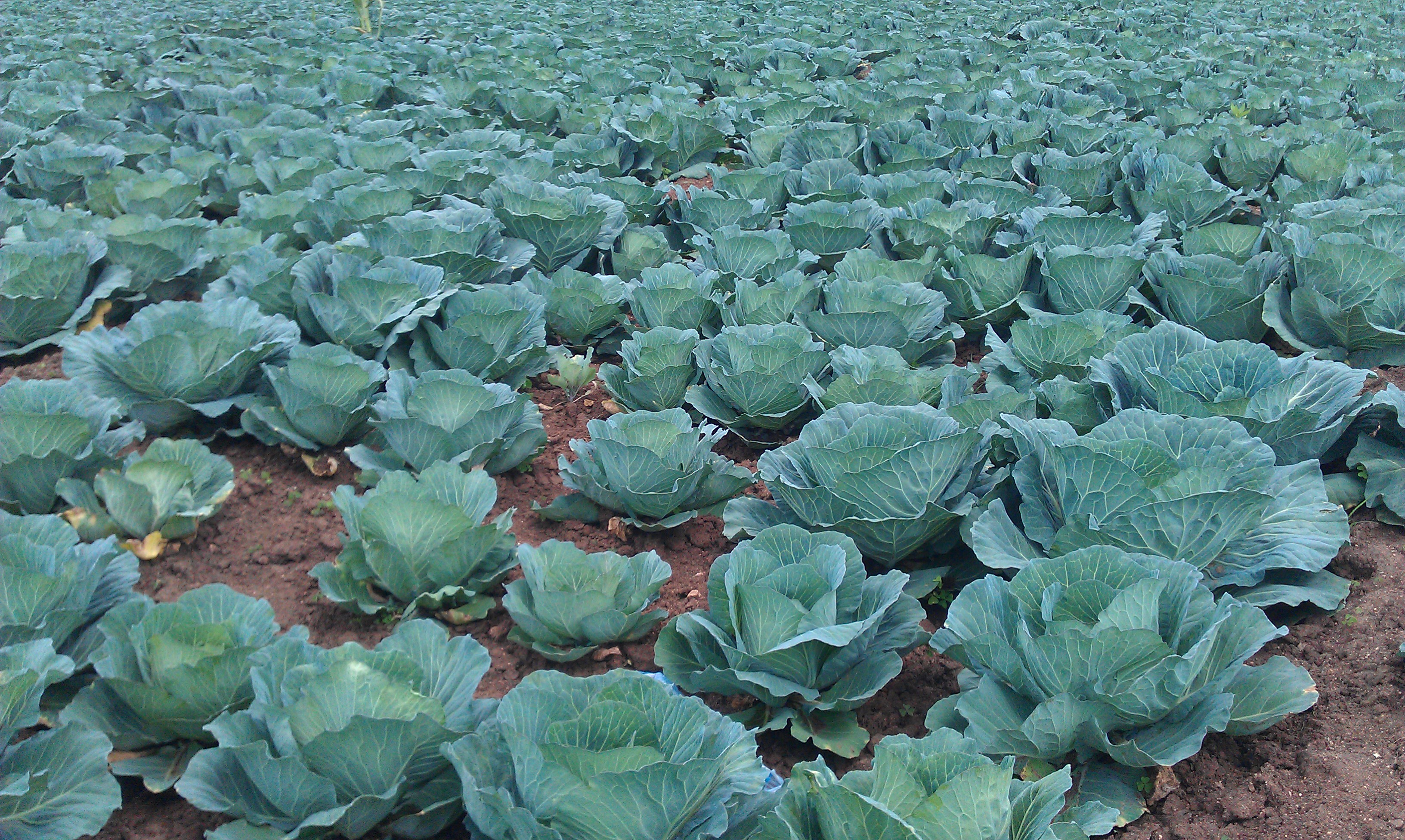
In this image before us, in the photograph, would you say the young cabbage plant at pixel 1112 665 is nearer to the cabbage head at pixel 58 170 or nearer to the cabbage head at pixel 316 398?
the cabbage head at pixel 316 398

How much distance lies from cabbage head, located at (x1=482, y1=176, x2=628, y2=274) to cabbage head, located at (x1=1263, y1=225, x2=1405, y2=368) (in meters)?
3.61

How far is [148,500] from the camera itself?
384 cm

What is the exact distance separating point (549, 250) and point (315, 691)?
397 cm

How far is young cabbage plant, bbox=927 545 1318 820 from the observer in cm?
271

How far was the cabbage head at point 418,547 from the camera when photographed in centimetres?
346

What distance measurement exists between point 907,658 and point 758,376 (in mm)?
1449

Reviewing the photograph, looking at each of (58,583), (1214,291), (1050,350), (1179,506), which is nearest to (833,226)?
(1050,350)

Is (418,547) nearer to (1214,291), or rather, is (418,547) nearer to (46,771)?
(46,771)

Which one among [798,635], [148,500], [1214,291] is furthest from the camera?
[1214,291]

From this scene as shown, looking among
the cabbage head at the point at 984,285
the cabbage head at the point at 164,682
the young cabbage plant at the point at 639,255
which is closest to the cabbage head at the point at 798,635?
the cabbage head at the point at 164,682

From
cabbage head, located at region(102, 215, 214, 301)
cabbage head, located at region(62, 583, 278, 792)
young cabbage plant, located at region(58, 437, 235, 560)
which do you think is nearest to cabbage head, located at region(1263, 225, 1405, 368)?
cabbage head, located at region(62, 583, 278, 792)

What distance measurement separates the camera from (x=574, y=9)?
17688 millimetres

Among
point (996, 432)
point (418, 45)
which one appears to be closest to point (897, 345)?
point (996, 432)

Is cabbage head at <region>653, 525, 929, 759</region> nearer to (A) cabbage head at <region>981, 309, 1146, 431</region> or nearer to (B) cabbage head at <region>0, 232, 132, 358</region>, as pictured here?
(A) cabbage head at <region>981, 309, 1146, 431</region>
